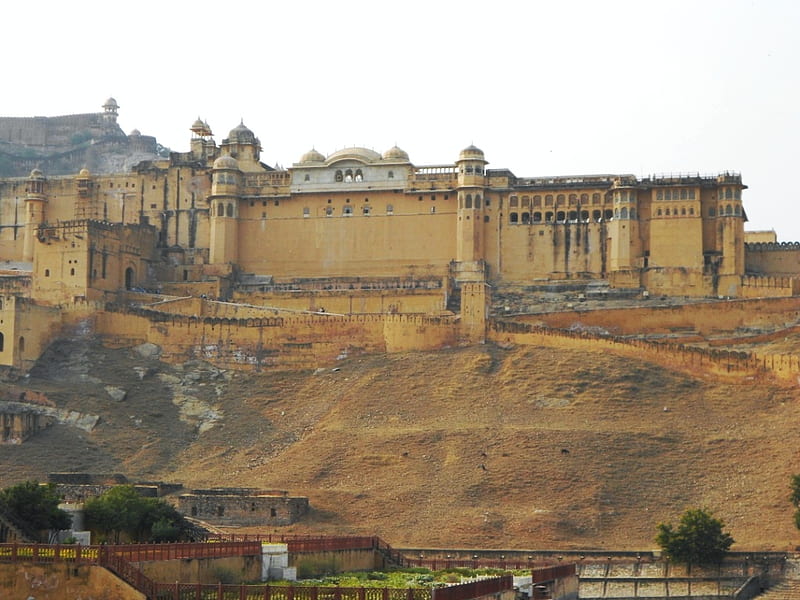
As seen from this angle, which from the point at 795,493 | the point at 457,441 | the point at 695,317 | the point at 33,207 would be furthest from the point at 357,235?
the point at 795,493

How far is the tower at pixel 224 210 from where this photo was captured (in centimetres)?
8306

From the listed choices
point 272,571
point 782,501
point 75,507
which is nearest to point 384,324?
point 782,501

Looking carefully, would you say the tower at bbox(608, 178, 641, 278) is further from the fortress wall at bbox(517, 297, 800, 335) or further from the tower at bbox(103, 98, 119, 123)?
the tower at bbox(103, 98, 119, 123)

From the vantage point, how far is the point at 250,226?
3324 inches

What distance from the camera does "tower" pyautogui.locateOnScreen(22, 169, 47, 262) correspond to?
8675 cm

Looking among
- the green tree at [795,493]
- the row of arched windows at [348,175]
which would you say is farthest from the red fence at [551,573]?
the row of arched windows at [348,175]

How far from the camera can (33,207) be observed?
87.6 meters

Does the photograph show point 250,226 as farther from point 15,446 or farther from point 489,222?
point 15,446

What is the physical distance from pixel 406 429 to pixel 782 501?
45.8ft

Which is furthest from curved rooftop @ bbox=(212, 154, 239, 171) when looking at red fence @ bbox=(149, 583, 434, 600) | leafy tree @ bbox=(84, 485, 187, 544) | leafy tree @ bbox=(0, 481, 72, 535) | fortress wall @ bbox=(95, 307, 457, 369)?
red fence @ bbox=(149, 583, 434, 600)

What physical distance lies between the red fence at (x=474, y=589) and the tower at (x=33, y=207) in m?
58.6

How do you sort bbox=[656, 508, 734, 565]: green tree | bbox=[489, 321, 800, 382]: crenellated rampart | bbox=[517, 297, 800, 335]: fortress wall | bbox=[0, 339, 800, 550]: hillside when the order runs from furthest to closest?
bbox=[517, 297, 800, 335]: fortress wall, bbox=[489, 321, 800, 382]: crenellated rampart, bbox=[0, 339, 800, 550]: hillside, bbox=[656, 508, 734, 565]: green tree

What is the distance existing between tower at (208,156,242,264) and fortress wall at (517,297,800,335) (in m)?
18.5

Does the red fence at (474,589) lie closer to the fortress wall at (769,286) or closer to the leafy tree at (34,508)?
the leafy tree at (34,508)
